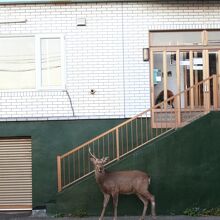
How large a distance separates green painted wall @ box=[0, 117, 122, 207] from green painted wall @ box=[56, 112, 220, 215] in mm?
1107

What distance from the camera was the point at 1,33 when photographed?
43.4ft

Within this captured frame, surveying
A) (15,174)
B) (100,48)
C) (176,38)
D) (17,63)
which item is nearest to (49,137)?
(15,174)

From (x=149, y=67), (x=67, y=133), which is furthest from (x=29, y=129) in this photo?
(x=149, y=67)

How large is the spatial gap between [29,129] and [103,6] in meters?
3.70

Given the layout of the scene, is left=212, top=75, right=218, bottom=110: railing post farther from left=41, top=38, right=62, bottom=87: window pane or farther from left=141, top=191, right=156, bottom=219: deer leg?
left=41, top=38, right=62, bottom=87: window pane

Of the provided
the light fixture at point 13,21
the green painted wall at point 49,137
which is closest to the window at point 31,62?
the light fixture at point 13,21

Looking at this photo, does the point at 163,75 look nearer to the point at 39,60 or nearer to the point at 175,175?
the point at 175,175

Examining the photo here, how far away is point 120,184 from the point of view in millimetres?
11227

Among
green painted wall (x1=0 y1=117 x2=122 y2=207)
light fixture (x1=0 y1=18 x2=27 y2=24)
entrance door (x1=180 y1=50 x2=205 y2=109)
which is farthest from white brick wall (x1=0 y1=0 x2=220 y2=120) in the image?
entrance door (x1=180 y1=50 x2=205 y2=109)

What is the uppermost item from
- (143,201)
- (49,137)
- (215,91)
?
(215,91)

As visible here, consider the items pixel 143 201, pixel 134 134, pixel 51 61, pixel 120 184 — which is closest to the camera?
pixel 120 184

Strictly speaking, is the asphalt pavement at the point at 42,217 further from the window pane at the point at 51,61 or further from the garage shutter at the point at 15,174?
the window pane at the point at 51,61

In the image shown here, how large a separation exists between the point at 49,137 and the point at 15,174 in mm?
1319

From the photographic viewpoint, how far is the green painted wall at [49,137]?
12.9 meters
